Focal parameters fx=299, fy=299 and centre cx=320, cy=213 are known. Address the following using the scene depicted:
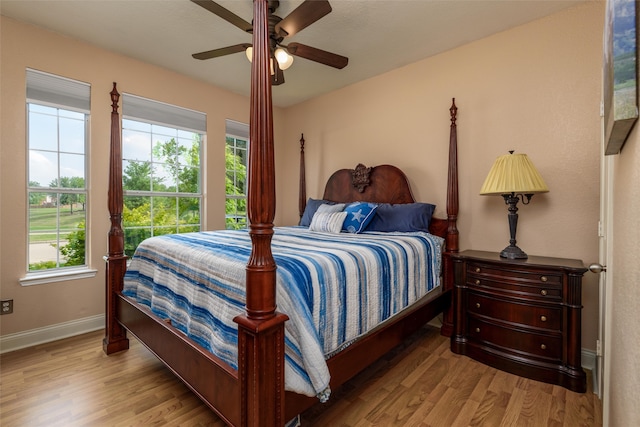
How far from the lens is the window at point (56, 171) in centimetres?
270

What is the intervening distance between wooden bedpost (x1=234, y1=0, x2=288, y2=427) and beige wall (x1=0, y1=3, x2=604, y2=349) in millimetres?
2360

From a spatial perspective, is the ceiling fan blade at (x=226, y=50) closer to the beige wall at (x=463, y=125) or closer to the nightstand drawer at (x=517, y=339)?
the beige wall at (x=463, y=125)

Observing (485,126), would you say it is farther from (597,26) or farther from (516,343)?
(516,343)

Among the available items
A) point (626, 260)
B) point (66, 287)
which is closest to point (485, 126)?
point (626, 260)

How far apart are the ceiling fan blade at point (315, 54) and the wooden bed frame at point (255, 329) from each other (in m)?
1.13

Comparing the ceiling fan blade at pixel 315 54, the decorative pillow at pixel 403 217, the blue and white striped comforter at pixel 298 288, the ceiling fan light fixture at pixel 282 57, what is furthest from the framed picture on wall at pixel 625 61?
the decorative pillow at pixel 403 217

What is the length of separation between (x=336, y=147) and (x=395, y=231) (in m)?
1.59

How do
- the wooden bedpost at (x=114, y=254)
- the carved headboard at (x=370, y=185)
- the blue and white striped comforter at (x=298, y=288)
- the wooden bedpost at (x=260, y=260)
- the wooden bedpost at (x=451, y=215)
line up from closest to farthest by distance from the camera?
the wooden bedpost at (x=260, y=260) → the blue and white striped comforter at (x=298, y=288) → the wooden bedpost at (x=114, y=254) → the wooden bedpost at (x=451, y=215) → the carved headboard at (x=370, y=185)

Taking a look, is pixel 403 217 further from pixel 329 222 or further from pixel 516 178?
pixel 516 178

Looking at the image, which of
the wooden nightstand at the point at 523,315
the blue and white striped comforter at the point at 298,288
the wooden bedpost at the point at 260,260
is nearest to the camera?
the wooden bedpost at the point at 260,260

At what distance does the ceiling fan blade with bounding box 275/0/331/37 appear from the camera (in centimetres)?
175

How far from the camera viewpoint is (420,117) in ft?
10.6

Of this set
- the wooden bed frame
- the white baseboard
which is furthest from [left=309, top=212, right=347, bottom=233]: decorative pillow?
the white baseboard

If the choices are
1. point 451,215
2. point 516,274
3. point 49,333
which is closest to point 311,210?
point 451,215
